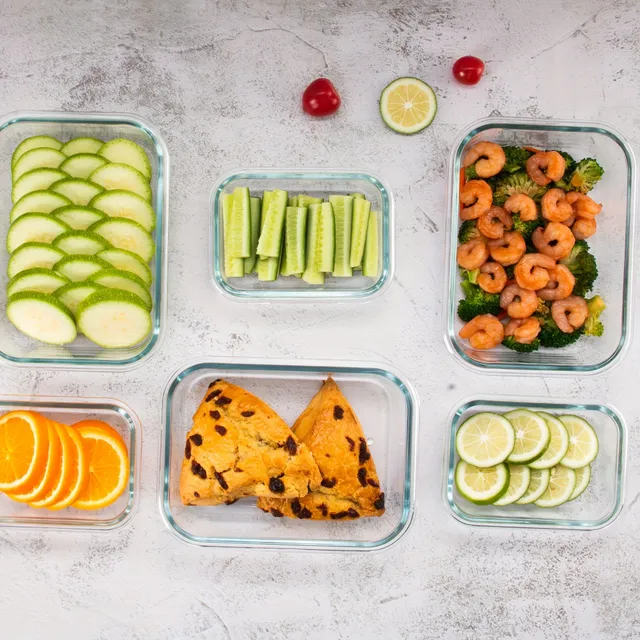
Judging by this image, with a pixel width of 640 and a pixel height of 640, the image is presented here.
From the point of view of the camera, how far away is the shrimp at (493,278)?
2.28 m

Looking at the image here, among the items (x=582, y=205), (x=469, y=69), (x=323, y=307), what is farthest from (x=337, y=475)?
(x=469, y=69)

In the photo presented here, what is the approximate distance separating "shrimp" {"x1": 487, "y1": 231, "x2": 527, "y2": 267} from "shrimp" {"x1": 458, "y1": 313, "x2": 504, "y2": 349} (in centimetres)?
22

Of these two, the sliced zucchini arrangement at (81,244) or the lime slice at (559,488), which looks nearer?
the sliced zucchini arrangement at (81,244)

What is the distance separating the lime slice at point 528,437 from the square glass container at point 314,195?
2.36 ft

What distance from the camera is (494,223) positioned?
7.47 ft

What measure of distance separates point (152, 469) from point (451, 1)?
7.22ft

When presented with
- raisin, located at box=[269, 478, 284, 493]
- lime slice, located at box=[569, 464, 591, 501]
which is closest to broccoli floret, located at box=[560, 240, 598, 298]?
lime slice, located at box=[569, 464, 591, 501]

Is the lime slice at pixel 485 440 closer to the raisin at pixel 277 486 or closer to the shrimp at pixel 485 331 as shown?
the shrimp at pixel 485 331

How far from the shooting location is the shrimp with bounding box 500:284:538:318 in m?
2.26

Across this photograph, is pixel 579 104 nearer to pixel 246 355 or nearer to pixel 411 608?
pixel 246 355

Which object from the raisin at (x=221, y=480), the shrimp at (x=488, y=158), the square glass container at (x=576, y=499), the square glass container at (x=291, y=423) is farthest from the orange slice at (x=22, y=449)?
the shrimp at (x=488, y=158)

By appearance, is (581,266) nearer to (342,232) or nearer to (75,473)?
(342,232)

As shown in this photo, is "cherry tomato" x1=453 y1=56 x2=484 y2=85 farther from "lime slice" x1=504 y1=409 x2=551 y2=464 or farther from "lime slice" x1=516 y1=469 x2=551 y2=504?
"lime slice" x1=516 y1=469 x2=551 y2=504

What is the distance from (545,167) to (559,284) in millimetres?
435
